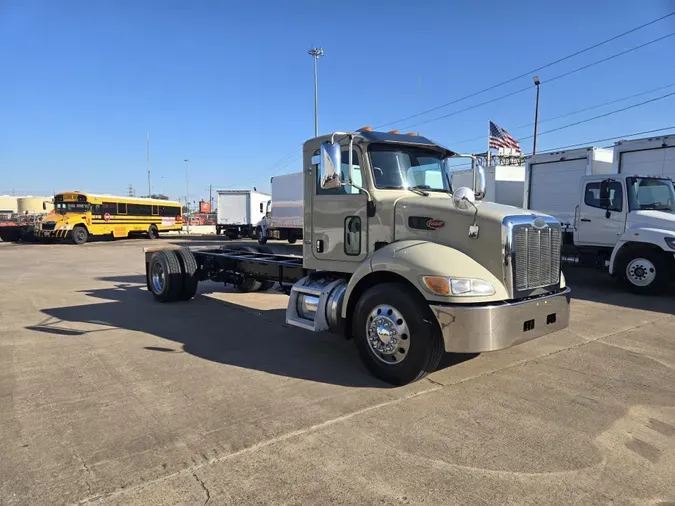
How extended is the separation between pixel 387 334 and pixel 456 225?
3.95 feet

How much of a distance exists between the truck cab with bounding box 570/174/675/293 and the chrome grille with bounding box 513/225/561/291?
5.70 metres

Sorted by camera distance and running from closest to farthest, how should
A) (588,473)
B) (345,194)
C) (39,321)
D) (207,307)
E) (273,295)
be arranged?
(588,473), (345,194), (39,321), (207,307), (273,295)

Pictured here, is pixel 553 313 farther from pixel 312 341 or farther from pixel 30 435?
pixel 30 435

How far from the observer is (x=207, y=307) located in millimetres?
8094

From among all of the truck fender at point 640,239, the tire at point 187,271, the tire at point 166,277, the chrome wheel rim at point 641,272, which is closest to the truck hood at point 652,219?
the truck fender at point 640,239

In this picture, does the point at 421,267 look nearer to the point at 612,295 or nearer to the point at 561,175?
the point at 612,295

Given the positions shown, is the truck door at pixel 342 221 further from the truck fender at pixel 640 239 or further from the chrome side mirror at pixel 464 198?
the truck fender at pixel 640 239

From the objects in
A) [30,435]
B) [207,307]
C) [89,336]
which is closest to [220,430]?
[30,435]

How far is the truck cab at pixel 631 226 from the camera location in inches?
352

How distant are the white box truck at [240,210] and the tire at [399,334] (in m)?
27.7

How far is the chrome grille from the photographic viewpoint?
13.8 ft

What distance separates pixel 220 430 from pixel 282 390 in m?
0.89

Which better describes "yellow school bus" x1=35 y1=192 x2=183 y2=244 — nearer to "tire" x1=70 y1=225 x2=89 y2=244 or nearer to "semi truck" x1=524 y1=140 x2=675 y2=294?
"tire" x1=70 y1=225 x2=89 y2=244

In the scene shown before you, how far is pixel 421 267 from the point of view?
→ 4.11 metres
